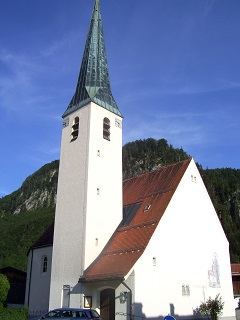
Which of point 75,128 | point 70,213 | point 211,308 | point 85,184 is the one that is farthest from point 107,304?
point 75,128

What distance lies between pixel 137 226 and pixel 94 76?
11795mm

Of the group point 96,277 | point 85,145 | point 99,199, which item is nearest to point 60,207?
point 99,199

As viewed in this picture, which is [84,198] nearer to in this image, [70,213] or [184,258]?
[70,213]

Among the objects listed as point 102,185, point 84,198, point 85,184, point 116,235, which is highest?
point 102,185

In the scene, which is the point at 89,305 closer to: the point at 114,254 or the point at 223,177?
the point at 114,254

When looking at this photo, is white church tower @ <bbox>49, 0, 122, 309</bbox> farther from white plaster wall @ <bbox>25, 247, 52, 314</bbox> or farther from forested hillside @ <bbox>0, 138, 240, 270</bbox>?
forested hillside @ <bbox>0, 138, 240, 270</bbox>

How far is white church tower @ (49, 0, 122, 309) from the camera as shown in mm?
21078

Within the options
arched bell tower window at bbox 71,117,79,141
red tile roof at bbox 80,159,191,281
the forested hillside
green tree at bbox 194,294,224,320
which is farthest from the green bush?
the forested hillside

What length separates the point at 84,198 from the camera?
2197cm

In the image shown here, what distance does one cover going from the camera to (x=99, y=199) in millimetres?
22547

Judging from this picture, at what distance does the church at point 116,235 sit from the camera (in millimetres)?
18797

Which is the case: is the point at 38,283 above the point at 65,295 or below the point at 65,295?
above

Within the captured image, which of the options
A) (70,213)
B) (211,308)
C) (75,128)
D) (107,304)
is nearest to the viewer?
(107,304)

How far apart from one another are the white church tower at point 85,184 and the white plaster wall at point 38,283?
3.77m
